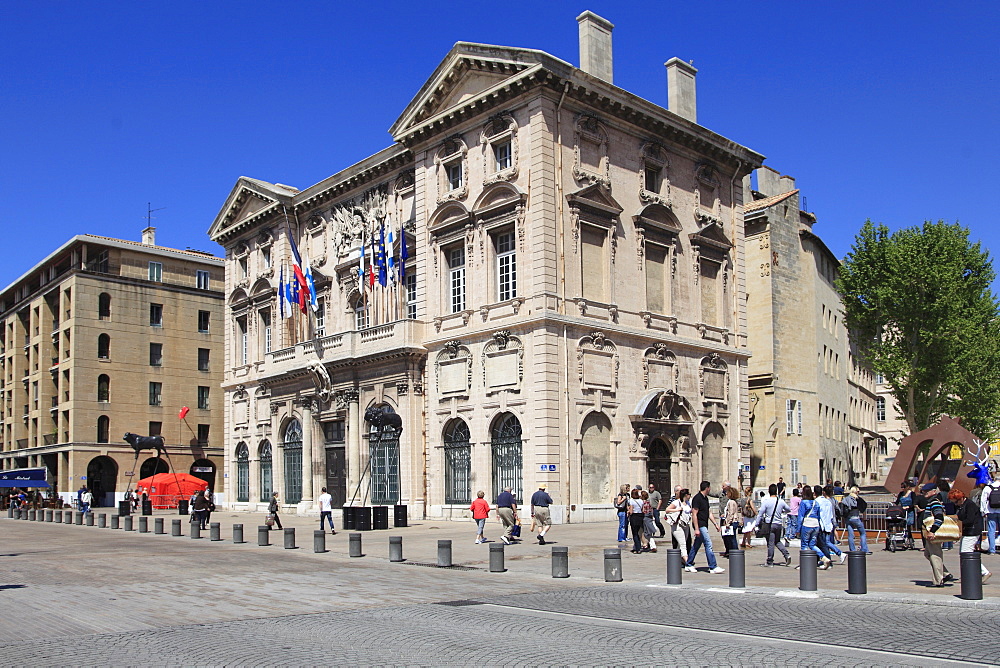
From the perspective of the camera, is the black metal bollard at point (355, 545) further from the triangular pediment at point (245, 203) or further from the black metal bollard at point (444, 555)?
the triangular pediment at point (245, 203)

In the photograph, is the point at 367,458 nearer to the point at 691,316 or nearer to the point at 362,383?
the point at 362,383

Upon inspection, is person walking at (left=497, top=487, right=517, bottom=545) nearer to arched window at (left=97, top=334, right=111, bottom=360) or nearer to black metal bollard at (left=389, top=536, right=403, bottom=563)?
black metal bollard at (left=389, top=536, right=403, bottom=563)

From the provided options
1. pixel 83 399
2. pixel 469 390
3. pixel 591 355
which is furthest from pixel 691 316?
pixel 83 399

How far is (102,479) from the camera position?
67125mm

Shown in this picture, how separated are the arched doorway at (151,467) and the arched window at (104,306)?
1009 centimetres

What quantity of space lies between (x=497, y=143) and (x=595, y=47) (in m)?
5.28

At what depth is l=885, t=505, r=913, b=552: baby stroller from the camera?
22234 mm

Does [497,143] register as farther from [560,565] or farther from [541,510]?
[560,565]

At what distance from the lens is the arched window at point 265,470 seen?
1886 inches

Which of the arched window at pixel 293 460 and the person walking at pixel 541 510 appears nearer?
the person walking at pixel 541 510

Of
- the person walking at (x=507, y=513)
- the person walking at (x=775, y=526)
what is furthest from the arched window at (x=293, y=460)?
→ the person walking at (x=775, y=526)

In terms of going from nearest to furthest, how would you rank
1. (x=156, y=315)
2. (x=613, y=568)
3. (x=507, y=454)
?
(x=613, y=568) < (x=507, y=454) < (x=156, y=315)

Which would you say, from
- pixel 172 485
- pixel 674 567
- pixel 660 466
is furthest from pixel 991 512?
pixel 172 485

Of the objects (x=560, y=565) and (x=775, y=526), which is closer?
(x=560, y=565)
